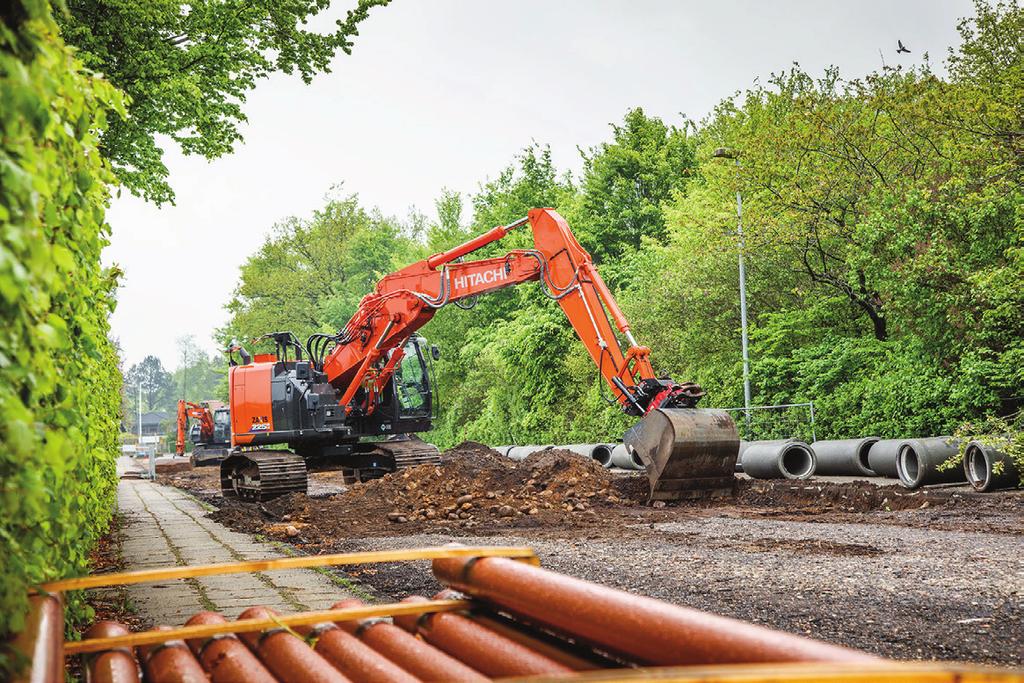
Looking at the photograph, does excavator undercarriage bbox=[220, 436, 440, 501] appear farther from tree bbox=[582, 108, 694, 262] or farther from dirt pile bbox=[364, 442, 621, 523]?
tree bbox=[582, 108, 694, 262]

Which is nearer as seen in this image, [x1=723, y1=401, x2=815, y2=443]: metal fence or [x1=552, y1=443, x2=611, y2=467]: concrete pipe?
[x1=723, y1=401, x2=815, y2=443]: metal fence

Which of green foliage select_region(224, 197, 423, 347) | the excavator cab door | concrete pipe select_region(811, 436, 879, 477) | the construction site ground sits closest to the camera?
the construction site ground

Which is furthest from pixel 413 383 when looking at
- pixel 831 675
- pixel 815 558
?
pixel 831 675

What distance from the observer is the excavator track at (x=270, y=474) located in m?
15.7

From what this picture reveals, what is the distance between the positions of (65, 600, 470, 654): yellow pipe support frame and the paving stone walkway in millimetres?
2981

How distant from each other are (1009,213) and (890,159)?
5.89 metres

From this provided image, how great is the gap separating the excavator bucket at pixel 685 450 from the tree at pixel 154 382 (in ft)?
606

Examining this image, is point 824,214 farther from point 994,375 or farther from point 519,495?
point 519,495

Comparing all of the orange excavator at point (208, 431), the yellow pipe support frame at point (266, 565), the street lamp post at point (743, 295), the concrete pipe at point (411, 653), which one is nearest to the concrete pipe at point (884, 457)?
the street lamp post at point (743, 295)

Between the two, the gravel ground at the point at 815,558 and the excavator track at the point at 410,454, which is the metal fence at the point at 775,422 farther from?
the excavator track at the point at 410,454

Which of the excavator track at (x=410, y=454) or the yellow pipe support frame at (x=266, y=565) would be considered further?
the excavator track at (x=410, y=454)

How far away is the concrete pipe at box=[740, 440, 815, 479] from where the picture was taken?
17.4 metres

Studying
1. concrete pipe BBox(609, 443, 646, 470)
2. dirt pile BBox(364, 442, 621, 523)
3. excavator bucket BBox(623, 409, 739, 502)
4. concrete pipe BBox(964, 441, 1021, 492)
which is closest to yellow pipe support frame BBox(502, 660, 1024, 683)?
excavator bucket BBox(623, 409, 739, 502)

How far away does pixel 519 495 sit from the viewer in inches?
555
